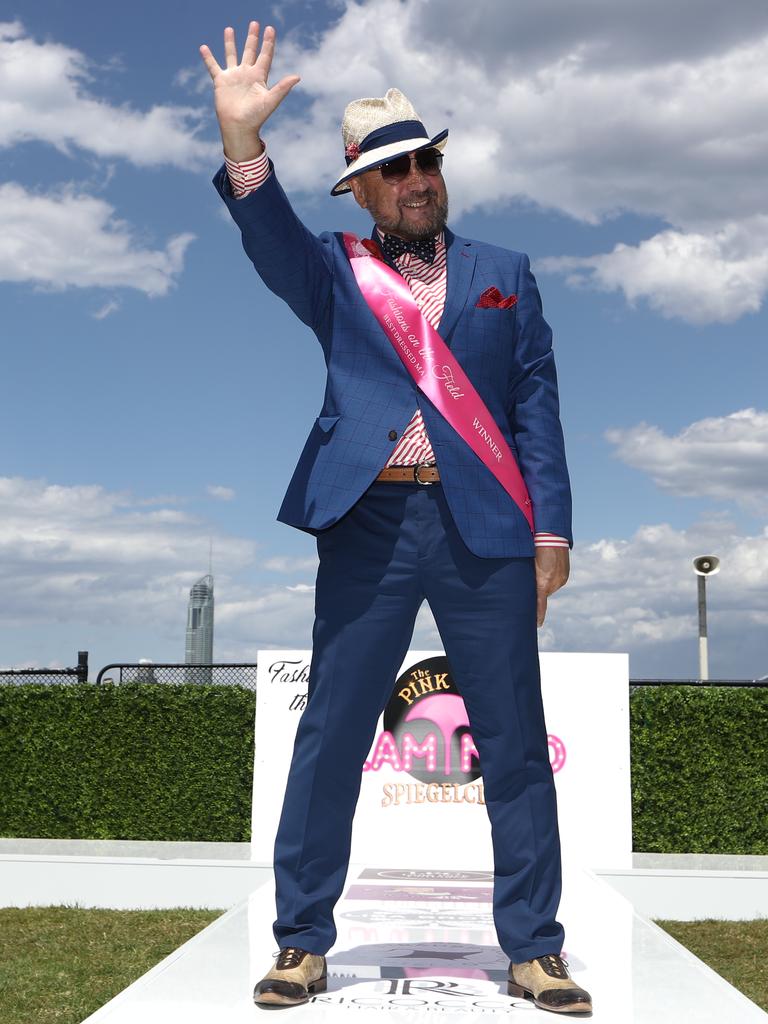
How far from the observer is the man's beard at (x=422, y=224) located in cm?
338

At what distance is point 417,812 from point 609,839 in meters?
1.43

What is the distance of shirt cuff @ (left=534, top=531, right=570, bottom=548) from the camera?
10.9 ft

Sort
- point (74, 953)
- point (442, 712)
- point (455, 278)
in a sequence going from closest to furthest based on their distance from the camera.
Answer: point (455, 278) → point (74, 953) → point (442, 712)

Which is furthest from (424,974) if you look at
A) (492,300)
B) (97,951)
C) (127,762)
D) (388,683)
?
(127,762)

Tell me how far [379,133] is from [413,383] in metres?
0.77

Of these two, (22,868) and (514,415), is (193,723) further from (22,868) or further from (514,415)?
(514,415)

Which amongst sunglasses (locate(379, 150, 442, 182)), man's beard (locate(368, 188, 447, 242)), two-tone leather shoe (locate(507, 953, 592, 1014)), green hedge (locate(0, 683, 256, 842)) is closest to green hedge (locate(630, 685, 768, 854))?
green hedge (locate(0, 683, 256, 842))

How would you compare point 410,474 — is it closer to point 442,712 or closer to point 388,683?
point 388,683

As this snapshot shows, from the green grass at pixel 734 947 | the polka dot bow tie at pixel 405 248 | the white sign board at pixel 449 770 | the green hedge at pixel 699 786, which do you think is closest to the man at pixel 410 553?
the polka dot bow tie at pixel 405 248

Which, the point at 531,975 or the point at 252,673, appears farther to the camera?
the point at 252,673

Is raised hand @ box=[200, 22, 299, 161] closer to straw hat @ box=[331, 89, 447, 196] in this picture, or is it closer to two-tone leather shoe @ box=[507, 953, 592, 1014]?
straw hat @ box=[331, 89, 447, 196]

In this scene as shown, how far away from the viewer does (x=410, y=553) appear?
3.21m

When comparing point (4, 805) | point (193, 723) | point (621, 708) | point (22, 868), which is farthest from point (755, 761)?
point (4, 805)

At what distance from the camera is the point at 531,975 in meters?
3.13
